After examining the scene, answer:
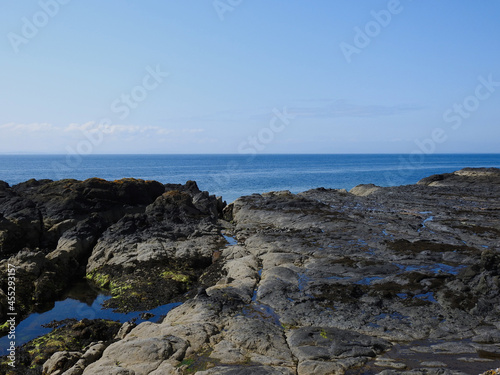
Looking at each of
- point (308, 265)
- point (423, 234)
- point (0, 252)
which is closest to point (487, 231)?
point (423, 234)

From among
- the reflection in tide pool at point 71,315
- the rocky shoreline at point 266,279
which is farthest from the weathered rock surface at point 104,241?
the reflection in tide pool at point 71,315

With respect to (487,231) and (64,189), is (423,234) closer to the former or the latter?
(487,231)

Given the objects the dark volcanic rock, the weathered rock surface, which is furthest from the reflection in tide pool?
the dark volcanic rock

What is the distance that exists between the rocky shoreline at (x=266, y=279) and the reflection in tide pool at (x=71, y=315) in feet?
2.52

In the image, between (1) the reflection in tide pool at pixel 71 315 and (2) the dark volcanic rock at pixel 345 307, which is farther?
(1) the reflection in tide pool at pixel 71 315

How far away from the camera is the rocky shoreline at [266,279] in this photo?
12.3 metres

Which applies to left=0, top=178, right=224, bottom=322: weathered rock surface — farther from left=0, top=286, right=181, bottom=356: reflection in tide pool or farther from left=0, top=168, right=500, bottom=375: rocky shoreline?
left=0, top=286, right=181, bottom=356: reflection in tide pool

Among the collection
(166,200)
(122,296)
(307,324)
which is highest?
(166,200)

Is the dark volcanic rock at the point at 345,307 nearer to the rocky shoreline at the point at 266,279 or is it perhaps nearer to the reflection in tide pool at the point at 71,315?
the rocky shoreline at the point at 266,279

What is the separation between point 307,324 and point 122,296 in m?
10.6

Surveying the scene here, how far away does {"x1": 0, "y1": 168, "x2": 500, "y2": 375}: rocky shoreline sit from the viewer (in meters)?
12.3

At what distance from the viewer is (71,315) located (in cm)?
1941

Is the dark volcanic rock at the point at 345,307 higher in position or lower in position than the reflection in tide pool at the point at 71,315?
higher

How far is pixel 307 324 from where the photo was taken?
47.7 feet
